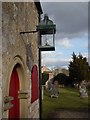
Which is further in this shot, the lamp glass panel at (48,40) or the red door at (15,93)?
the lamp glass panel at (48,40)

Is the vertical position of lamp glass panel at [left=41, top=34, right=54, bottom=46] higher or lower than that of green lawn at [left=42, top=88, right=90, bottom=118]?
higher

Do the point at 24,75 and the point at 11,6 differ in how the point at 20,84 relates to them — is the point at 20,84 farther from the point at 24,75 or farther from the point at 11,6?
the point at 11,6

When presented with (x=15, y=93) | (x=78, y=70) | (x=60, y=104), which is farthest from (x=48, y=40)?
(x=78, y=70)

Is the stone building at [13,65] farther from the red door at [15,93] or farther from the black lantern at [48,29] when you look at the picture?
the black lantern at [48,29]

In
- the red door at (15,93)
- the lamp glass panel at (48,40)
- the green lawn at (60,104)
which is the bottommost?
the green lawn at (60,104)

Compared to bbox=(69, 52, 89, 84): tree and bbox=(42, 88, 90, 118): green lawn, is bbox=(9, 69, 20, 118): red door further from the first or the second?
bbox=(69, 52, 89, 84): tree

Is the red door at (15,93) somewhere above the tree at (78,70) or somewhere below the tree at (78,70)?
below

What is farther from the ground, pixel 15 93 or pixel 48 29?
pixel 48 29

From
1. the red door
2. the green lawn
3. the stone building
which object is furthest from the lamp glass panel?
the green lawn

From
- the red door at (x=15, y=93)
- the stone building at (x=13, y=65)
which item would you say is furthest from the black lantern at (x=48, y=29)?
the red door at (x=15, y=93)

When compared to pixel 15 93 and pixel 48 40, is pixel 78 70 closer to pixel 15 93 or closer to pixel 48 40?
pixel 48 40

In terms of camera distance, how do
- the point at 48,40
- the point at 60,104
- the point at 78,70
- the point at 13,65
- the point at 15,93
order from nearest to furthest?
the point at 13,65, the point at 15,93, the point at 48,40, the point at 60,104, the point at 78,70

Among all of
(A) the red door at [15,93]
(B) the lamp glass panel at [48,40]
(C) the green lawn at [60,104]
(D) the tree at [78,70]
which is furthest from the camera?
(D) the tree at [78,70]

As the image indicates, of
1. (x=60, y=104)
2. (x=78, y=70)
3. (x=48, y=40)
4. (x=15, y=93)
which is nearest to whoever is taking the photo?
(x=15, y=93)
